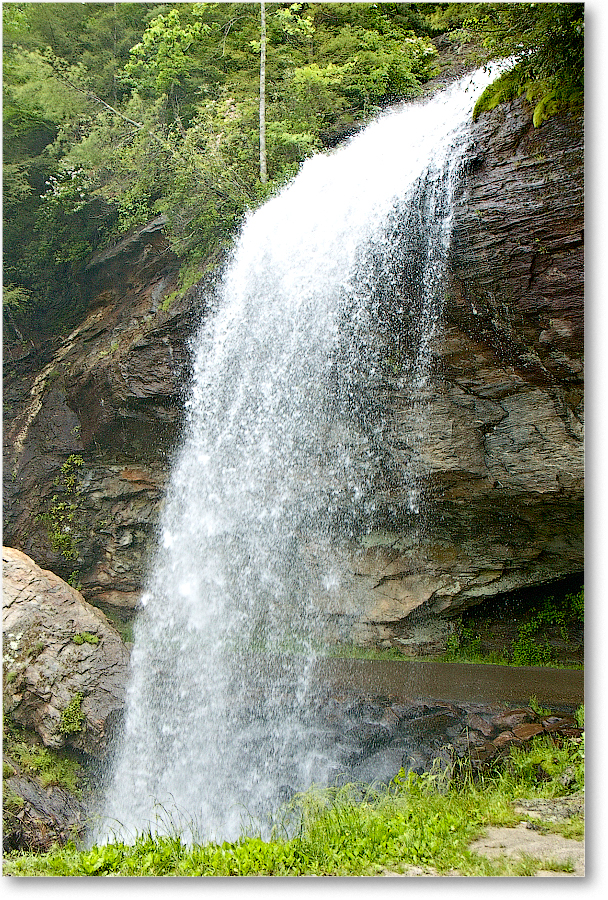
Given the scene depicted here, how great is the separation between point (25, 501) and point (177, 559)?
1.94m

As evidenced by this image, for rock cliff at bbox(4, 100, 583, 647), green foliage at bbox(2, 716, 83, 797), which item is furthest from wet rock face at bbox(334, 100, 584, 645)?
green foliage at bbox(2, 716, 83, 797)

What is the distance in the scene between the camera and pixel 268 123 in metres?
4.78

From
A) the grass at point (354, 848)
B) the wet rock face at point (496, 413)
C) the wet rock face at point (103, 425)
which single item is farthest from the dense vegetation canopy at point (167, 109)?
the grass at point (354, 848)

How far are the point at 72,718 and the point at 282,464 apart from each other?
217 cm

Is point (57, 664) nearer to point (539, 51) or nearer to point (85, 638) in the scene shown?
point (85, 638)

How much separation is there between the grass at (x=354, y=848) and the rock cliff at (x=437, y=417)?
64.4 inches

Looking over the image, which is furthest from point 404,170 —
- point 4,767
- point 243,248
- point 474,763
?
point 4,767

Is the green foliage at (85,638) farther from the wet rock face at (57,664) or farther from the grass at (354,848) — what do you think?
the grass at (354,848)

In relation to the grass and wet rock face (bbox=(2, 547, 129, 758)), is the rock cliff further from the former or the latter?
the grass

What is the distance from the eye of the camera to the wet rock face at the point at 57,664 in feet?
Result: 12.8

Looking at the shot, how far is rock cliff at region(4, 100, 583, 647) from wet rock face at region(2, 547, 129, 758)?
962 millimetres

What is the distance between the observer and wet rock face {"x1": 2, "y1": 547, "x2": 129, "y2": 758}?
390 cm

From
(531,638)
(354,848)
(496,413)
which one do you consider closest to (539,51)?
(496,413)

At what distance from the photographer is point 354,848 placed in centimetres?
256
